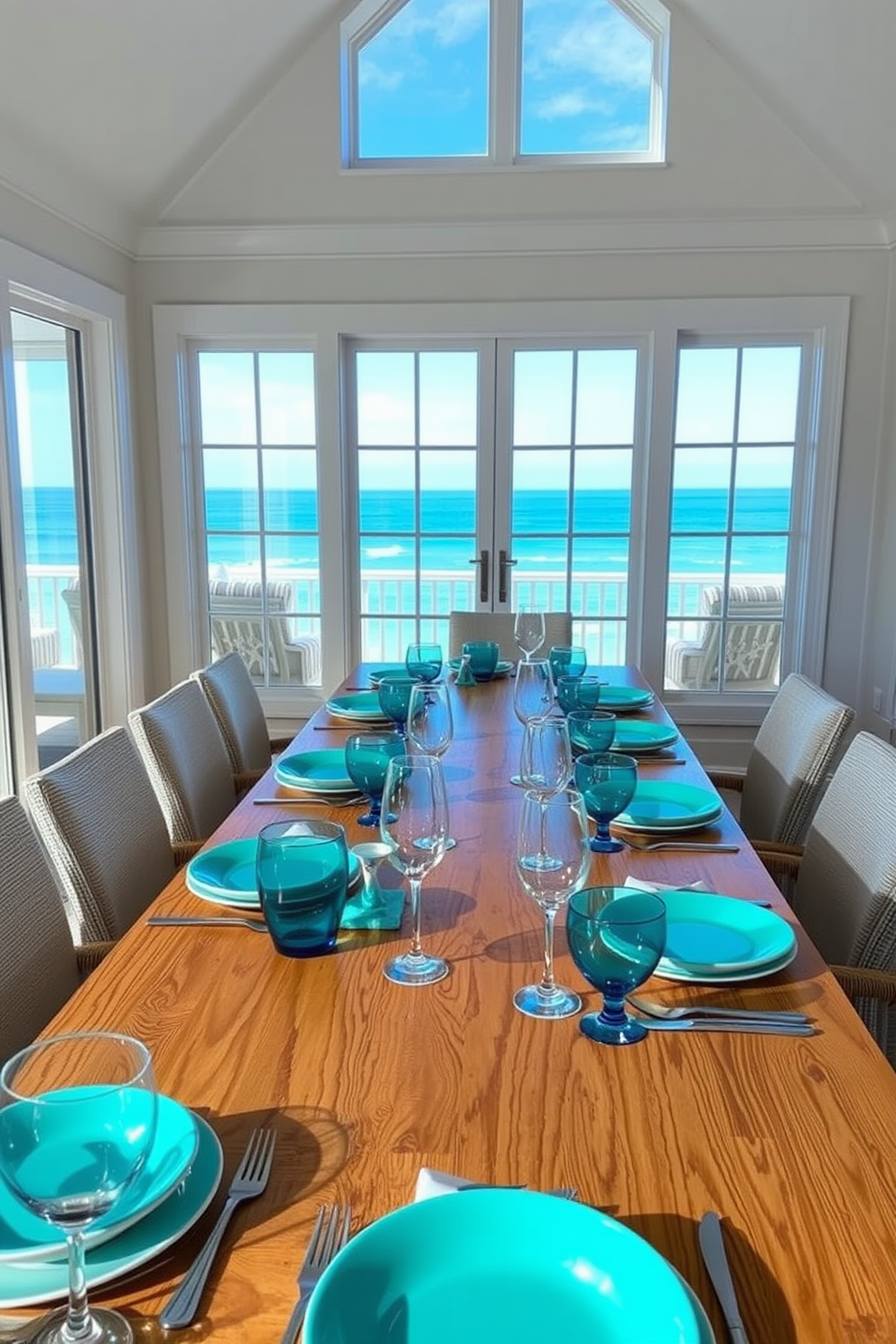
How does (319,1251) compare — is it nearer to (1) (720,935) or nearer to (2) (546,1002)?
(2) (546,1002)

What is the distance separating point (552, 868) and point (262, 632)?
3.39 m

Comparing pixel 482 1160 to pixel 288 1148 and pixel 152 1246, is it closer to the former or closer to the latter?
pixel 288 1148

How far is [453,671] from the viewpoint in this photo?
116 inches

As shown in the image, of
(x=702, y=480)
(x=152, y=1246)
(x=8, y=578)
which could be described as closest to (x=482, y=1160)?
(x=152, y=1246)

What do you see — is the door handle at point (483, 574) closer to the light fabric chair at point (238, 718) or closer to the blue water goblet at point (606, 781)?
the light fabric chair at point (238, 718)

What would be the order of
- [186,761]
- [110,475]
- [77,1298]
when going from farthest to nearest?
[110,475] < [186,761] < [77,1298]

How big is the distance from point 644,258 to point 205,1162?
3.77 m

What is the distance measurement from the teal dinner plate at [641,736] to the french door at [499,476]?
6.31 ft

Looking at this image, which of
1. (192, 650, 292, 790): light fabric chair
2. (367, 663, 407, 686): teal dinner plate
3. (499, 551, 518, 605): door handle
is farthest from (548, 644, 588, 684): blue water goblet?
(499, 551, 518, 605): door handle

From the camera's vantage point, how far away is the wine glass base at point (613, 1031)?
40.4 inches

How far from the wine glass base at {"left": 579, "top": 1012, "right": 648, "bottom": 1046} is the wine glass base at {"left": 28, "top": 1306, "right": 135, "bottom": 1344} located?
1.69 feet

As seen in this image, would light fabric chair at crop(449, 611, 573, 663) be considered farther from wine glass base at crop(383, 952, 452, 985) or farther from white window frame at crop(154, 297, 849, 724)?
wine glass base at crop(383, 952, 452, 985)

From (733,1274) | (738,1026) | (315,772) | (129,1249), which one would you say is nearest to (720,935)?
(738,1026)

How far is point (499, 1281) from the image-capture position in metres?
0.71
